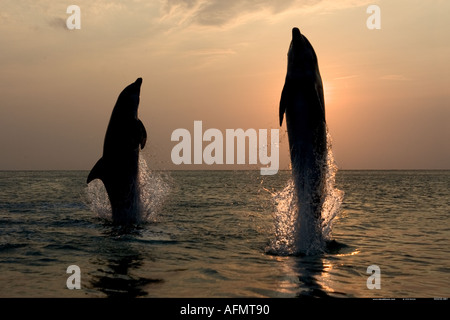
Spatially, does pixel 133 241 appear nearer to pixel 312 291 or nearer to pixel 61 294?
pixel 61 294

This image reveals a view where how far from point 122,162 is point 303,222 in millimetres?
6506

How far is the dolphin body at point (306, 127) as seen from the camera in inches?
432

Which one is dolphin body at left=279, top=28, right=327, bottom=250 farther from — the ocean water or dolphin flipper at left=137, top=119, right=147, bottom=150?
dolphin flipper at left=137, top=119, right=147, bottom=150

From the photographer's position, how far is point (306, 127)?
36.4 ft

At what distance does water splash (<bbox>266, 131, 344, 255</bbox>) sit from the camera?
38.6 ft

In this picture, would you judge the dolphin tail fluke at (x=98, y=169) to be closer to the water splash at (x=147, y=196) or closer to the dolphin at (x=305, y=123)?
the water splash at (x=147, y=196)

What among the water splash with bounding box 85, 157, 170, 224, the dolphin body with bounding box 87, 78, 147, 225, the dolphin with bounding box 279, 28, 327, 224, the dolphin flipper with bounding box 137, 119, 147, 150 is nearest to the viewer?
the dolphin with bounding box 279, 28, 327, 224

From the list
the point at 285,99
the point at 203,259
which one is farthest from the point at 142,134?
the point at 285,99

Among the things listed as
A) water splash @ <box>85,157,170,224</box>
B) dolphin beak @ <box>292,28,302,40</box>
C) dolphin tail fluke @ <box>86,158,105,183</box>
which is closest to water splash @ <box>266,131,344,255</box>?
dolphin beak @ <box>292,28,302,40</box>

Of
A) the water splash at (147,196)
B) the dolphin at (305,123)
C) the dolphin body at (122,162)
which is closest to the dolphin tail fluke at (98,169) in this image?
the dolphin body at (122,162)

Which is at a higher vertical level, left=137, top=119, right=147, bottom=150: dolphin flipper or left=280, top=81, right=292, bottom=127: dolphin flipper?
left=280, top=81, right=292, bottom=127: dolphin flipper

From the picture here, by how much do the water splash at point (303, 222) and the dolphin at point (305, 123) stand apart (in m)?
0.14

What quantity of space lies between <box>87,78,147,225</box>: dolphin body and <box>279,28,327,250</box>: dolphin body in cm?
612

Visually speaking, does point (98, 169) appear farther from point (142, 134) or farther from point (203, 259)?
point (203, 259)
